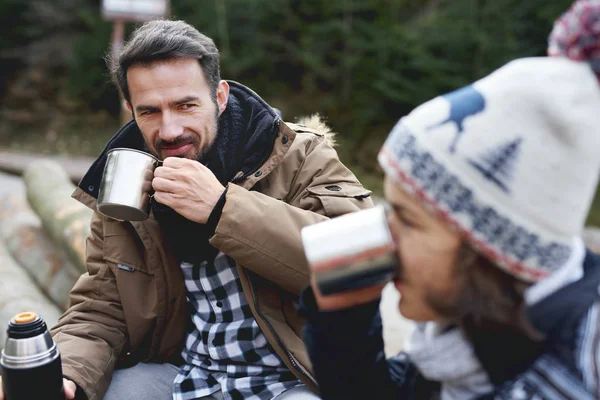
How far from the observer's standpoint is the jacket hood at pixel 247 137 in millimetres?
2281

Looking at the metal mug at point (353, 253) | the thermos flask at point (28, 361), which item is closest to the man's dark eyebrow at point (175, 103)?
the thermos flask at point (28, 361)

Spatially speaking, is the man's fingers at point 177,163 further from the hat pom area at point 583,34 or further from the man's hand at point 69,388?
the hat pom area at point 583,34

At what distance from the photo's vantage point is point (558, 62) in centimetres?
114

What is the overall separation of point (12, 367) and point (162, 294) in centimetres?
74

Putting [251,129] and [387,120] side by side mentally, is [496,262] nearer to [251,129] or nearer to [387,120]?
[251,129]

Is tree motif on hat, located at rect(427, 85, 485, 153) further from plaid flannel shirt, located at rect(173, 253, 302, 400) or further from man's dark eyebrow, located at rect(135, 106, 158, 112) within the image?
man's dark eyebrow, located at rect(135, 106, 158, 112)

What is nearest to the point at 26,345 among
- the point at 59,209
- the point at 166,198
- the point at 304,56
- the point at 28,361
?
the point at 28,361

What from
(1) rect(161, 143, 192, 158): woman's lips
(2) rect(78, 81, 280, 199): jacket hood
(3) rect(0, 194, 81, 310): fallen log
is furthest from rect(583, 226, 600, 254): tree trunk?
(1) rect(161, 143, 192, 158): woman's lips

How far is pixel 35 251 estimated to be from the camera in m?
4.55

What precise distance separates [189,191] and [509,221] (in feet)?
3.81

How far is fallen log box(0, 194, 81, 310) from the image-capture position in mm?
3998

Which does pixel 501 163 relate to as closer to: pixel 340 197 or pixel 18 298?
pixel 340 197

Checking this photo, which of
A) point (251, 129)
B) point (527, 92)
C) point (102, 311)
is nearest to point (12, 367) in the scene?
point (102, 311)

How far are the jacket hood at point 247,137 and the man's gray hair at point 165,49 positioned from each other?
133mm
